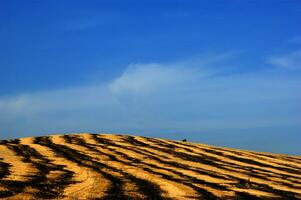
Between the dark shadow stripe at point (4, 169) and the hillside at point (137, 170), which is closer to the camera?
the hillside at point (137, 170)

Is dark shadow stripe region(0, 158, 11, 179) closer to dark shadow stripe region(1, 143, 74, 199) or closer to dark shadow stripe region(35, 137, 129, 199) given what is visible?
dark shadow stripe region(1, 143, 74, 199)

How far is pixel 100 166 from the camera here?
25.8 ft

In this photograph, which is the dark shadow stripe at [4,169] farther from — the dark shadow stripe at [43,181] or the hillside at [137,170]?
the dark shadow stripe at [43,181]

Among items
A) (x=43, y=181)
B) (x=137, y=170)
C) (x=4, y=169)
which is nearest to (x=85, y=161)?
(x=137, y=170)

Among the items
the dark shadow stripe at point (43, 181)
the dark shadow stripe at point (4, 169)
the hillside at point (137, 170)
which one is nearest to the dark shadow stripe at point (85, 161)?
the hillside at point (137, 170)

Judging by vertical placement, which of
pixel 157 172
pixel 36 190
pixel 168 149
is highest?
pixel 168 149

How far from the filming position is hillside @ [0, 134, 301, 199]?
5891 millimetres

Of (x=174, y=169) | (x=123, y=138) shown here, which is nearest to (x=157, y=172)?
(x=174, y=169)

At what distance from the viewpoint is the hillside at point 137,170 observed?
589 centimetres

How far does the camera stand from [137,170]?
7.59 metres

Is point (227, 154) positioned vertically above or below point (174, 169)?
above

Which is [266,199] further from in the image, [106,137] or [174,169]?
[106,137]

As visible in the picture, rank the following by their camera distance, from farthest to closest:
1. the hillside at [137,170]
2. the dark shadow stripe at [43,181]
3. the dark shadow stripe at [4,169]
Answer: the dark shadow stripe at [4,169], the hillside at [137,170], the dark shadow stripe at [43,181]

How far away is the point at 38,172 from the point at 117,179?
1.23 metres
